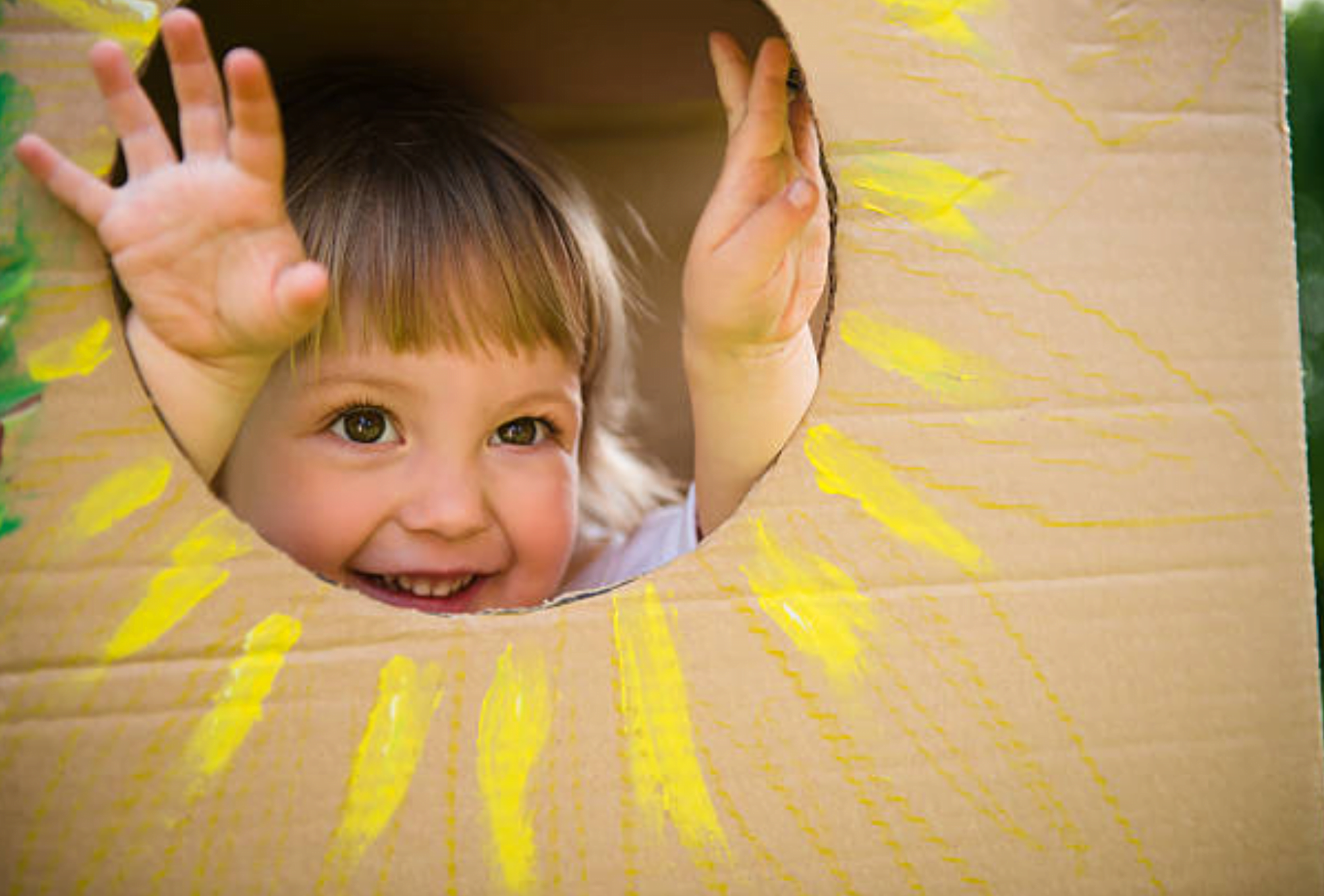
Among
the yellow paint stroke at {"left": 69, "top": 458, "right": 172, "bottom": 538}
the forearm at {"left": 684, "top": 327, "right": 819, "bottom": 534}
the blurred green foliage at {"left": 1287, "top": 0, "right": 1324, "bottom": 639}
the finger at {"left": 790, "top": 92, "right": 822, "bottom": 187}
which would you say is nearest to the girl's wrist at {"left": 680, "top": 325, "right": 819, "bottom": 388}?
the forearm at {"left": 684, "top": 327, "right": 819, "bottom": 534}

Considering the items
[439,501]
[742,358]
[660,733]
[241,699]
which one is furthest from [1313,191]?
[241,699]

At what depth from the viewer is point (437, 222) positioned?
78cm

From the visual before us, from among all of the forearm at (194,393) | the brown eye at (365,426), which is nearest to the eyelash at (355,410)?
the brown eye at (365,426)

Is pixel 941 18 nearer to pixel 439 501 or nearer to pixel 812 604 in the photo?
pixel 812 604

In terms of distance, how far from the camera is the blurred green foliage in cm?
161

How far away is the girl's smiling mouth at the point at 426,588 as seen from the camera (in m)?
0.76

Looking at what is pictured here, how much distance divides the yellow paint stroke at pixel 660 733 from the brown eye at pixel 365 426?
0.32 m

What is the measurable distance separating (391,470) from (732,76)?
1.06 ft

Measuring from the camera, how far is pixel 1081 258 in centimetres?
52

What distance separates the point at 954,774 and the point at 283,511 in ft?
1.49

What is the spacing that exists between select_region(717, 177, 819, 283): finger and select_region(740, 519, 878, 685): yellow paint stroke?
0.49ft

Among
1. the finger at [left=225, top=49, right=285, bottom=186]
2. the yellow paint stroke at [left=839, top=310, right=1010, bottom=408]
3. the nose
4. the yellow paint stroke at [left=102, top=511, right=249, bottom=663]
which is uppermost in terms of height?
the finger at [left=225, top=49, right=285, bottom=186]

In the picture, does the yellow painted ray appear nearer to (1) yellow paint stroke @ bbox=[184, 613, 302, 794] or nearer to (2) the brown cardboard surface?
(2) the brown cardboard surface

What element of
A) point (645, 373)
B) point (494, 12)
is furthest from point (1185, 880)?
point (645, 373)
